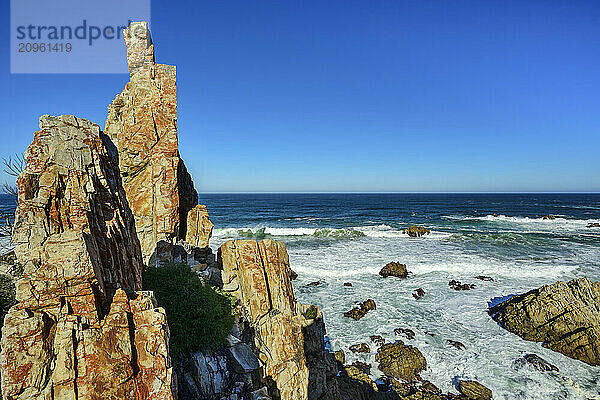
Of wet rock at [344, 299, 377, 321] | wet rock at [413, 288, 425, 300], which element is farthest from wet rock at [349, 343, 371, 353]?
wet rock at [413, 288, 425, 300]

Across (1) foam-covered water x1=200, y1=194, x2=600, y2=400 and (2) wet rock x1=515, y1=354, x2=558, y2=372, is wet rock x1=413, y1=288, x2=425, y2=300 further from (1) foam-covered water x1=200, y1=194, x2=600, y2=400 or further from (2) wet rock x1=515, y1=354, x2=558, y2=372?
(2) wet rock x1=515, y1=354, x2=558, y2=372

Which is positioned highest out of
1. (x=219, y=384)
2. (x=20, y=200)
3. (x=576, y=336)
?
(x=20, y=200)

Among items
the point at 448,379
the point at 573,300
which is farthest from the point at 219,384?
the point at 573,300

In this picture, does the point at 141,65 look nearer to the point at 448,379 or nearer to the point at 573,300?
the point at 448,379

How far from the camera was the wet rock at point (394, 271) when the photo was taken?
3359 centimetres

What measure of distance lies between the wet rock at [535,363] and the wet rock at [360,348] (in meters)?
8.57

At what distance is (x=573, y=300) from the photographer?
69.9 feet

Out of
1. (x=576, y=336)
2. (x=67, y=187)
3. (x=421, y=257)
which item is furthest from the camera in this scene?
(x=421, y=257)

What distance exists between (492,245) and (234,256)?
48.4 meters

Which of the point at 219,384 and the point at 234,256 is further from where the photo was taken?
the point at 234,256

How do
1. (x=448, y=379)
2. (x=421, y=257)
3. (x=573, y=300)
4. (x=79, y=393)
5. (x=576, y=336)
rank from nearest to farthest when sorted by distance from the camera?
(x=79, y=393) → (x=448, y=379) → (x=576, y=336) → (x=573, y=300) → (x=421, y=257)

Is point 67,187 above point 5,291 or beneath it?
above

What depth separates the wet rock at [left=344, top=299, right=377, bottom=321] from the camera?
80.9 feet

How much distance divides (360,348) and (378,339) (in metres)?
1.67
